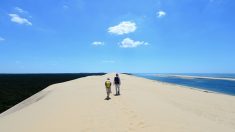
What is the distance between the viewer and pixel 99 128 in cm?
1026

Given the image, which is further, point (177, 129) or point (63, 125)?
point (63, 125)

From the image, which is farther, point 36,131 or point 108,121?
point 108,121

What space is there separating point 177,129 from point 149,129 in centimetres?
131

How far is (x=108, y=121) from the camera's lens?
11.5 m

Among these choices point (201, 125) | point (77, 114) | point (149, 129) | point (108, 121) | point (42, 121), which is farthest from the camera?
point (77, 114)

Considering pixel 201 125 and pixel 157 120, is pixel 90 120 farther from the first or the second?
pixel 201 125

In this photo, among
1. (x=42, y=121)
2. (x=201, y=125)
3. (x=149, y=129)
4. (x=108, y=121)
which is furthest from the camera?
(x=42, y=121)

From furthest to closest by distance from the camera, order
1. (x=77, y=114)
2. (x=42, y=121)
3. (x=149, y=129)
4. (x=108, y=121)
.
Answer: (x=77, y=114) → (x=42, y=121) → (x=108, y=121) → (x=149, y=129)

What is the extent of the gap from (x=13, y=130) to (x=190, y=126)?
9.26 metres

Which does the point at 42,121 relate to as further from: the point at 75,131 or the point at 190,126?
the point at 190,126

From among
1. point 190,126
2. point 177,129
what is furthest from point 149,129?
point 190,126

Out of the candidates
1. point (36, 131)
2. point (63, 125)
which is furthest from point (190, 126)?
point (36, 131)

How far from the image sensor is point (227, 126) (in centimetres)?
1109

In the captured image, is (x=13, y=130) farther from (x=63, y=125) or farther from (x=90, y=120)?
(x=90, y=120)
